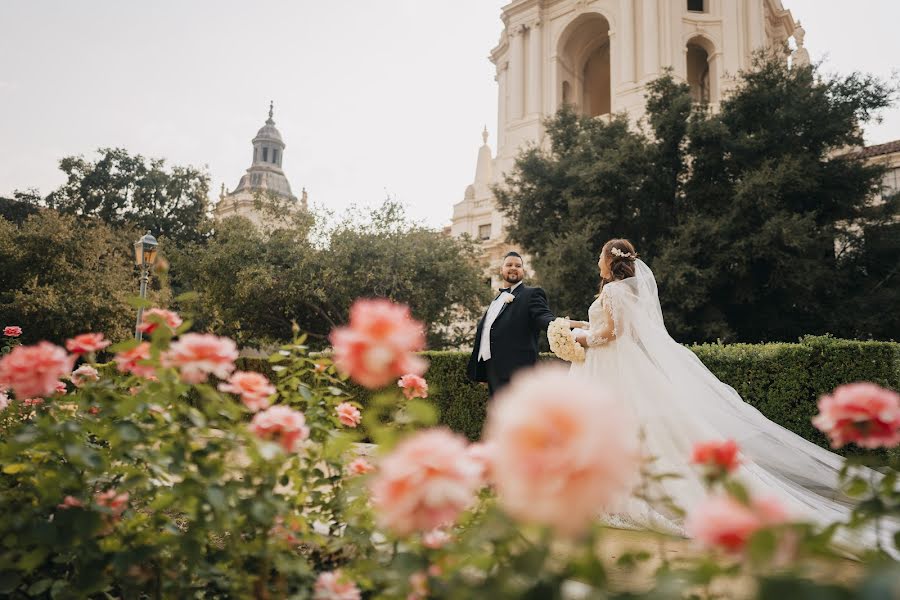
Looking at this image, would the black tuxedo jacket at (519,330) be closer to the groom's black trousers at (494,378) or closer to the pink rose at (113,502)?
the groom's black trousers at (494,378)

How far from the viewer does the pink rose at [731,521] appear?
0.93 m

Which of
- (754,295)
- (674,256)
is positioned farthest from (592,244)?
(754,295)

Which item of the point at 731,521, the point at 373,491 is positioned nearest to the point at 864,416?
the point at 731,521

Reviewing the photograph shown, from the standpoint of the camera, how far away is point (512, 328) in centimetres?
525

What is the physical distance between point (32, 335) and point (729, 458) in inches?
1143

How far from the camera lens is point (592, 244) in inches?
701

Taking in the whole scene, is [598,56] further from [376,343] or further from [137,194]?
[376,343]

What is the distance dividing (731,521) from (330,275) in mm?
18543

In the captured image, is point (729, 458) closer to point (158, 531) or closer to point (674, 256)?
point (158, 531)

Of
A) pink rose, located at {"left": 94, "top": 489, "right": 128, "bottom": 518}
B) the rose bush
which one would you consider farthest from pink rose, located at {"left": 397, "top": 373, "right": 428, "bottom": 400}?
pink rose, located at {"left": 94, "top": 489, "right": 128, "bottom": 518}

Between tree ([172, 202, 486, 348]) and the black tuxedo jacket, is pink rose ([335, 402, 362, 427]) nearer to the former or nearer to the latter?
the black tuxedo jacket

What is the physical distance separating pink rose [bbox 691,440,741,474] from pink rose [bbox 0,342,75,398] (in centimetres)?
194

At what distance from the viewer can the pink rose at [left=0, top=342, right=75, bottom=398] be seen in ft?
5.76

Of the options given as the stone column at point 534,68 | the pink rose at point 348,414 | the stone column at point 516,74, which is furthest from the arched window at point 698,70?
the pink rose at point 348,414
